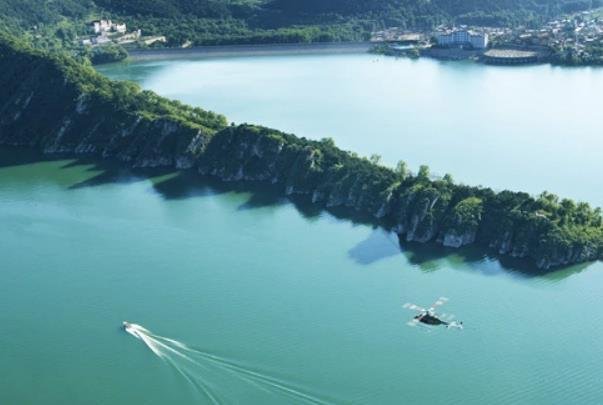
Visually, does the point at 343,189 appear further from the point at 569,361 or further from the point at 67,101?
the point at 67,101

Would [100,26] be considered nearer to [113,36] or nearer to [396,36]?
[113,36]

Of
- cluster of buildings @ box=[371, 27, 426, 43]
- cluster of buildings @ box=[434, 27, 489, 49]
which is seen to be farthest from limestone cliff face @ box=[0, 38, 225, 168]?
cluster of buildings @ box=[371, 27, 426, 43]

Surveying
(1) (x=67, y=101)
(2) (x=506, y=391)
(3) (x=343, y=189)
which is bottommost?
(2) (x=506, y=391)

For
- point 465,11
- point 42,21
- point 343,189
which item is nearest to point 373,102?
point 343,189

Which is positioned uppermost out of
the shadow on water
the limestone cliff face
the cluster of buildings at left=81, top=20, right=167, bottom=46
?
the cluster of buildings at left=81, top=20, right=167, bottom=46

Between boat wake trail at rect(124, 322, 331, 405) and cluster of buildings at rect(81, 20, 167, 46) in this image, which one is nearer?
boat wake trail at rect(124, 322, 331, 405)

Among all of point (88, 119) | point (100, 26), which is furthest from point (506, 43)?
point (88, 119)

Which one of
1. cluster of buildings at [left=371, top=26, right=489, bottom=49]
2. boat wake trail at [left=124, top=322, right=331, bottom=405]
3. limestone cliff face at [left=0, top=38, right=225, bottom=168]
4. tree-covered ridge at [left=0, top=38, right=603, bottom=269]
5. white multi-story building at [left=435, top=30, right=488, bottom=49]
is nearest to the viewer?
boat wake trail at [left=124, top=322, right=331, bottom=405]

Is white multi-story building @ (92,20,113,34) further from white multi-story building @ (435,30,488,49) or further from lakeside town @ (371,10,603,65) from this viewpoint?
white multi-story building @ (435,30,488,49)
